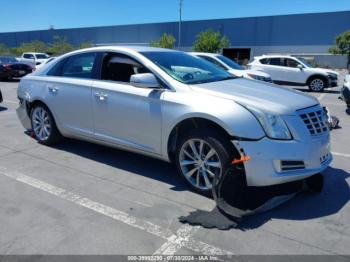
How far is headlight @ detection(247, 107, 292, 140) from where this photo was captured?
3.30 m

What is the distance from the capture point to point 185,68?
14.8 ft

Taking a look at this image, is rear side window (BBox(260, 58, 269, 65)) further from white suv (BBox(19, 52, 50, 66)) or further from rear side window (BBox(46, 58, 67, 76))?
white suv (BBox(19, 52, 50, 66))

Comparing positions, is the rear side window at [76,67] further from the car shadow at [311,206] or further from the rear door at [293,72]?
the rear door at [293,72]

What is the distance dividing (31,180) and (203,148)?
2241 mm

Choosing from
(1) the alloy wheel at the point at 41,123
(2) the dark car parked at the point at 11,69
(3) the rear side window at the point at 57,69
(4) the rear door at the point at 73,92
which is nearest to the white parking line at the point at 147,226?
(4) the rear door at the point at 73,92

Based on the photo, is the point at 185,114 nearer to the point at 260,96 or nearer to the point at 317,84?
the point at 260,96

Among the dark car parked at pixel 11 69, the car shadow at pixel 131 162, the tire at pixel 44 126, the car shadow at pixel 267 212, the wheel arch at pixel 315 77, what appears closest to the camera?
the car shadow at pixel 267 212

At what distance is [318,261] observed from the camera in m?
2.68

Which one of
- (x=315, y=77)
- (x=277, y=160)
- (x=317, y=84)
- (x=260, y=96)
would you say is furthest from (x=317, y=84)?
(x=277, y=160)

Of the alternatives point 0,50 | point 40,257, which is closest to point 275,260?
point 40,257

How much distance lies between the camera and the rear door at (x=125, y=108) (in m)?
4.06

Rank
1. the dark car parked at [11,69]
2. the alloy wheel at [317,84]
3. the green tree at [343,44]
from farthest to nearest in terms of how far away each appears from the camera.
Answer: the green tree at [343,44]
the dark car parked at [11,69]
the alloy wheel at [317,84]

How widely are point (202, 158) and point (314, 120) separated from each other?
127 centimetres

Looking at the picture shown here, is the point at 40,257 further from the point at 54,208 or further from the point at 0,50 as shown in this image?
the point at 0,50
